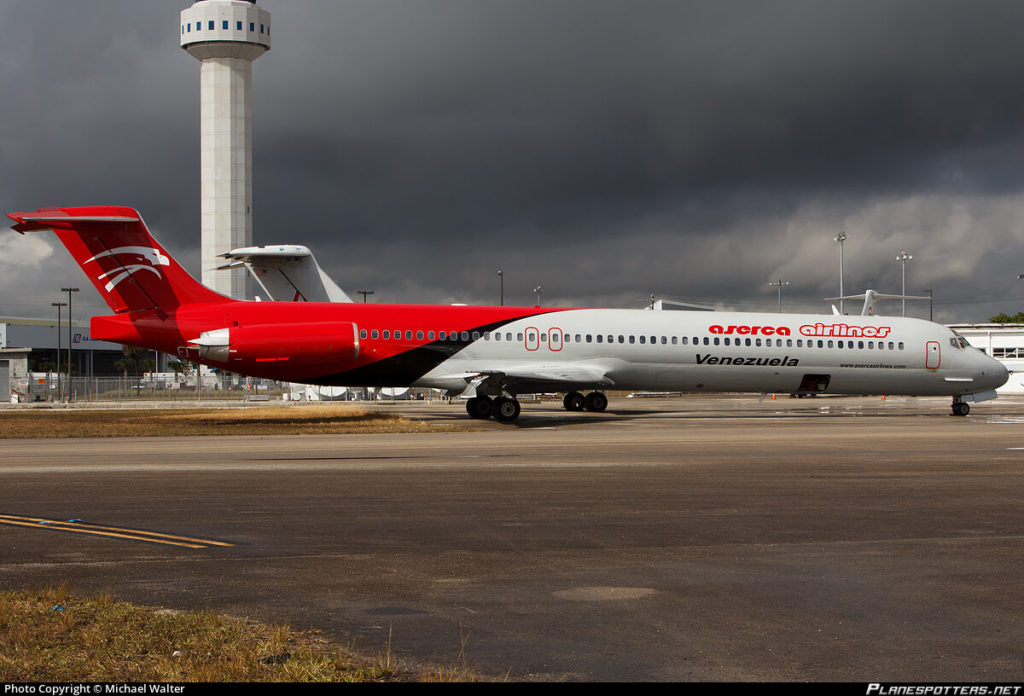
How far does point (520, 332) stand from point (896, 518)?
73.5 feet

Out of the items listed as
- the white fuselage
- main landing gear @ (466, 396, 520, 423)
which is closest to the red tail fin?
the white fuselage

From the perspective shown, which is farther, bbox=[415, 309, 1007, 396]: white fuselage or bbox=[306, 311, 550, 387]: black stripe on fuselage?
bbox=[415, 309, 1007, 396]: white fuselage

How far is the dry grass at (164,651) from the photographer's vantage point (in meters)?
5.10

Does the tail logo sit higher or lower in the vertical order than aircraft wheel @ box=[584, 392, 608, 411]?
higher

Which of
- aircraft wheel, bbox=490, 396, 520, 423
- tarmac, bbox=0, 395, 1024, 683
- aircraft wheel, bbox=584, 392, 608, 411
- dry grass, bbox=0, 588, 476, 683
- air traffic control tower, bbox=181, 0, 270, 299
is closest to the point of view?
dry grass, bbox=0, 588, 476, 683

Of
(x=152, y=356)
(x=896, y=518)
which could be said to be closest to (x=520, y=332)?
(x=896, y=518)

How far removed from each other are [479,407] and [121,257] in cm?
1252

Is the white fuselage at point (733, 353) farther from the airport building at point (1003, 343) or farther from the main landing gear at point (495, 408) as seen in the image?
the airport building at point (1003, 343)

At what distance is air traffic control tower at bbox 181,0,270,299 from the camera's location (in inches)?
3912

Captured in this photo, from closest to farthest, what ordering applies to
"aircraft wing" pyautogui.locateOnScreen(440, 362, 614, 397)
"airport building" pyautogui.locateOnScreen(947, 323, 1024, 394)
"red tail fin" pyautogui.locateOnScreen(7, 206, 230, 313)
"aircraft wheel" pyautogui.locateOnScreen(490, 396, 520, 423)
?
"red tail fin" pyautogui.locateOnScreen(7, 206, 230, 313), "aircraft wheel" pyautogui.locateOnScreen(490, 396, 520, 423), "aircraft wing" pyautogui.locateOnScreen(440, 362, 614, 397), "airport building" pyautogui.locateOnScreen(947, 323, 1024, 394)

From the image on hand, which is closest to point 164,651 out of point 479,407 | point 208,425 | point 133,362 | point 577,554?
point 577,554

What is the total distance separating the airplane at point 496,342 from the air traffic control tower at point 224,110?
72247mm

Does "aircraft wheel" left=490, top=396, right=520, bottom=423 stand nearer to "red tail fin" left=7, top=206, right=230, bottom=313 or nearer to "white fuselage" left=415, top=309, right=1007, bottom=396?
"white fuselage" left=415, top=309, right=1007, bottom=396

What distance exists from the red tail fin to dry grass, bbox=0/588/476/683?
80.6ft
